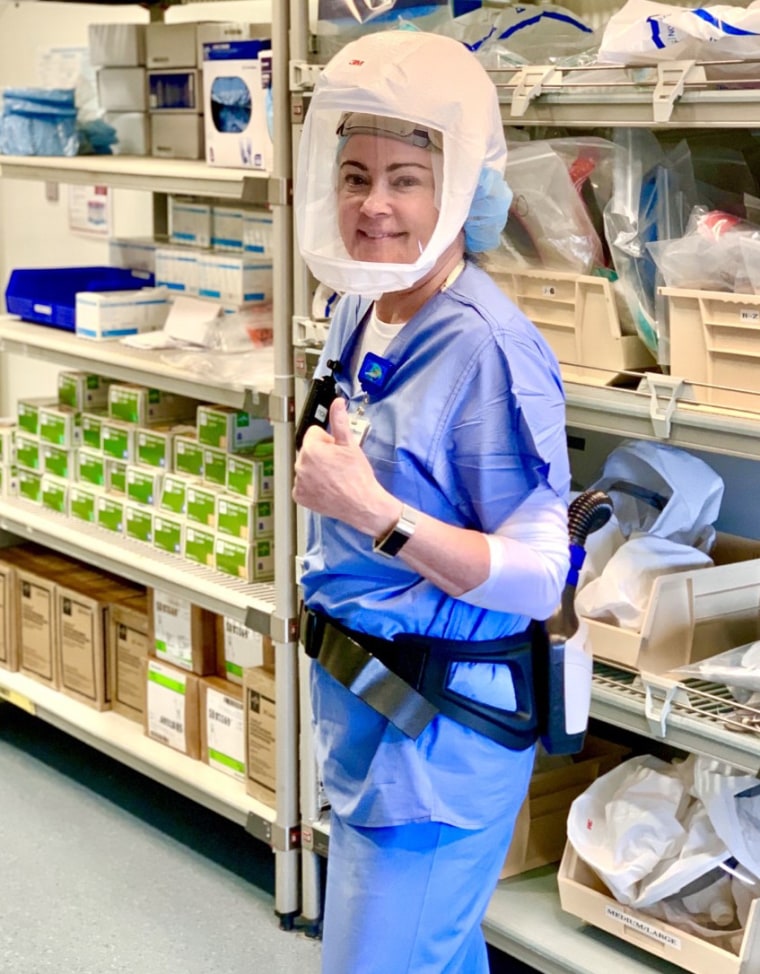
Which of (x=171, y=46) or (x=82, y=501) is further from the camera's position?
(x=82, y=501)

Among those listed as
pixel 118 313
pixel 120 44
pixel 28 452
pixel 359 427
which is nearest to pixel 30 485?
pixel 28 452

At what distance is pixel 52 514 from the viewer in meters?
3.70

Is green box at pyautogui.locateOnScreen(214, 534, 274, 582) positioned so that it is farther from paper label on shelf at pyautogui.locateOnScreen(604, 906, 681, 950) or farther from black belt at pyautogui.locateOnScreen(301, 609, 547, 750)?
black belt at pyautogui.locateOnScreen(301, 609, 547, 750)

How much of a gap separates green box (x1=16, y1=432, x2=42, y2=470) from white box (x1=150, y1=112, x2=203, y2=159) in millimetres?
858

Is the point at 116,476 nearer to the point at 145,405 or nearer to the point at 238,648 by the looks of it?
the point at 145,405

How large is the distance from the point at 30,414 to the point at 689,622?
2.10 meters

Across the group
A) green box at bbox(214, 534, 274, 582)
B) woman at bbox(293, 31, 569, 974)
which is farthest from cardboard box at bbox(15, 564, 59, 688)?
woman at bbox(293, 31, 569, 974)

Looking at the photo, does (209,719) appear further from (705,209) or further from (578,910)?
(705,209)

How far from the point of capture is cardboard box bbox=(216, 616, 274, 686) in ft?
10.4

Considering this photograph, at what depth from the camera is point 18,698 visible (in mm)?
3725

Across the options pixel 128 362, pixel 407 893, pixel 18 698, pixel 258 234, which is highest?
pixel 258 234

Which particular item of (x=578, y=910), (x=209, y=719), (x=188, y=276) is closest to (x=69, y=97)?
(x=188, y=276)

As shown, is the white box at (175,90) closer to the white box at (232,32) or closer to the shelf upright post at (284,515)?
Result: the white box at (232,32)

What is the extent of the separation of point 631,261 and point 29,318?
198cm
